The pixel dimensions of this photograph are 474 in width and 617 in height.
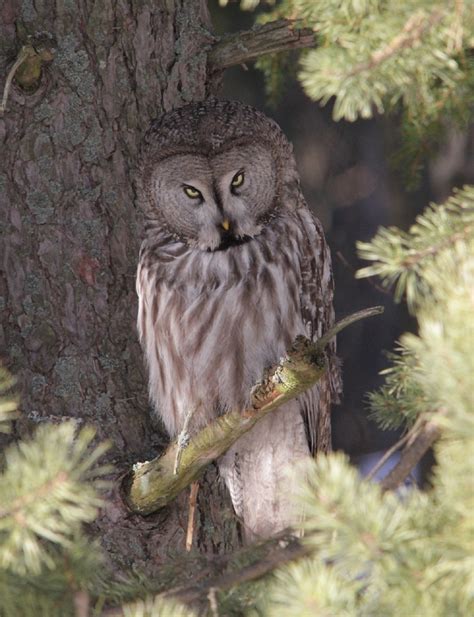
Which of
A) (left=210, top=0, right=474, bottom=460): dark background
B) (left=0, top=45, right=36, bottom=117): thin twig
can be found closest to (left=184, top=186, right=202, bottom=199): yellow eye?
(left=0, top=45, right=36, bottom=117): thin twig

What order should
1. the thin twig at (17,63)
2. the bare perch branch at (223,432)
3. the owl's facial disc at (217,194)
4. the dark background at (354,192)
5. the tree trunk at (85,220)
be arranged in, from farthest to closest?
the dark background at (354,192)
the owl's facial disc at (217,194)
the tree trunk at (85,220)
the thin twig at (17,63)
the bare perch branch at (223,432)

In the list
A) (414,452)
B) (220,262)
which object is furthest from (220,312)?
(414,452)

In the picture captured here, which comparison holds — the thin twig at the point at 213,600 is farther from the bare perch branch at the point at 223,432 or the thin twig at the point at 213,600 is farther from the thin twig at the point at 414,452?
the bare perch branch at the point at 223,432

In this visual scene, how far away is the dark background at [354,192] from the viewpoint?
5.61m

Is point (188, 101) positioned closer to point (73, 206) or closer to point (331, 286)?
point (73, 206)

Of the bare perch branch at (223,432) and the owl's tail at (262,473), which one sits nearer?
the bare perch branch at (223,432)

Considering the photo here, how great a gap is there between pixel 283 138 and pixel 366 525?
221cm

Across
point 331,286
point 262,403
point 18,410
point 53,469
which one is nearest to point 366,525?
point 53,469

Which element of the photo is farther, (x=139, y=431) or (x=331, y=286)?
(x=331, y=286)

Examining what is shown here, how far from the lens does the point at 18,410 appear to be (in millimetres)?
3057

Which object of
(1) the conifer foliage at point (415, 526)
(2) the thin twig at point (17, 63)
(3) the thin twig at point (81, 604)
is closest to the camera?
(1) the conifer foliage at point (415, 526)

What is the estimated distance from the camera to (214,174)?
3.26m

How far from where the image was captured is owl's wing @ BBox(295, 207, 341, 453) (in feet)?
11.0

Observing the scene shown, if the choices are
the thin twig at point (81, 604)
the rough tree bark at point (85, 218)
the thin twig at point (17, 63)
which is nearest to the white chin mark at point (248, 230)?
the rough tree bark at point (85, 218)
